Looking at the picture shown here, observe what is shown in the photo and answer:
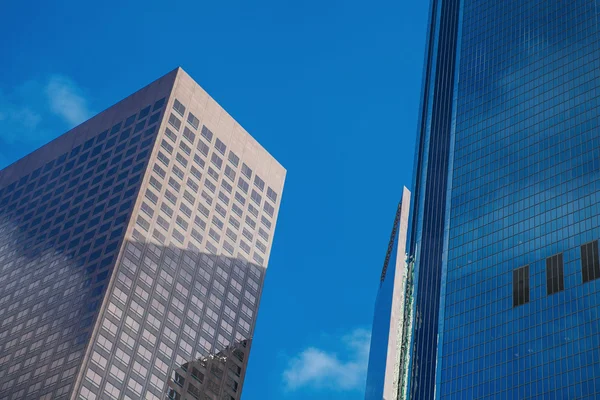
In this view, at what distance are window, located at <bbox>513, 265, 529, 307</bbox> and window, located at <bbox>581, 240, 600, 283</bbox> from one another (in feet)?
27.5

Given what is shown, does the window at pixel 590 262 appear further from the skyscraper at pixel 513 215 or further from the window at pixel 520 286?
the window at pixel 520 286

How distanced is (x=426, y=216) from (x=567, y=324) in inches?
2210

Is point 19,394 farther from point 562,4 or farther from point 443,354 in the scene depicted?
point 562,4

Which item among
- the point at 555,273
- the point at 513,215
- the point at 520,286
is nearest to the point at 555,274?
the point at 555,273

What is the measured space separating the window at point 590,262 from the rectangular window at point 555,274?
10.1ft

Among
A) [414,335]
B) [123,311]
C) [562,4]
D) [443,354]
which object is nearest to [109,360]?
[123,311]

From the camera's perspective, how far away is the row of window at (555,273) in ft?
416

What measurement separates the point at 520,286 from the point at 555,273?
→ 5.44 metres

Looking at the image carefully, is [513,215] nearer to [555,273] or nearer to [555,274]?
[555,273]

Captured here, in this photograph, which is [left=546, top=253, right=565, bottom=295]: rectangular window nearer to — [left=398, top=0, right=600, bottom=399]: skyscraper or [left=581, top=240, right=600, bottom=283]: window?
[left=398, top=0, right=600, bottom=399]: skyscraper

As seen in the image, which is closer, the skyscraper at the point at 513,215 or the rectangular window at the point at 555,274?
the skyscraper at the point at 513,215

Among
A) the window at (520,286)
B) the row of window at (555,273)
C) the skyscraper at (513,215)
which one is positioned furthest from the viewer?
the window at (520,286)

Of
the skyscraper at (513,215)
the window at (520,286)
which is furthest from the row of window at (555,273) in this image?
the skyscraper at (513,215)

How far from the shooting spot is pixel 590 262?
127625mm
